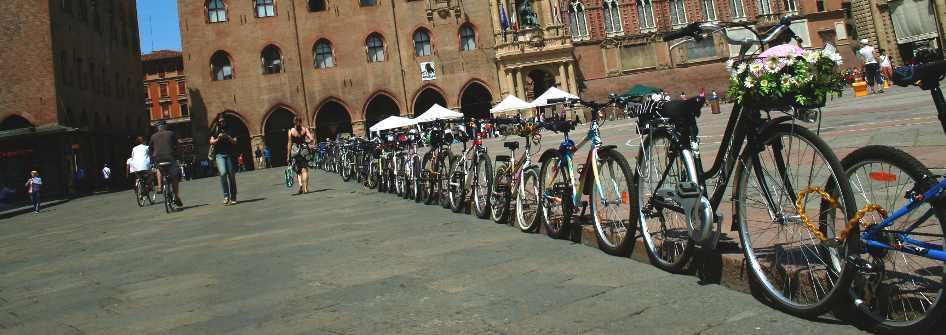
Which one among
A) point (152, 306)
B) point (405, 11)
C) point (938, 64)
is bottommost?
point (152, 306)

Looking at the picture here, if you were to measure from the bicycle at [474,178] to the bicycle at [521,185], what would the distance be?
0.29 metres

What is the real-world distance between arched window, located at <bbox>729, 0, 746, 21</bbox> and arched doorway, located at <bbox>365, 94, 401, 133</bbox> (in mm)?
23314

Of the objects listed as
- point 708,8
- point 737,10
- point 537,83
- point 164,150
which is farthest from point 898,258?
point 737,10

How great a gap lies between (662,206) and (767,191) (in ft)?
2.85

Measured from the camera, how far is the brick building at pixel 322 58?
4000 centimetres

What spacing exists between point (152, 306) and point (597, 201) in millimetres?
2900

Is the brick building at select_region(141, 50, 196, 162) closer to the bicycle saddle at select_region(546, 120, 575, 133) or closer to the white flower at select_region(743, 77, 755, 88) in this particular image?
the bicycle saddle at select_region(546, 120, 575, 133)

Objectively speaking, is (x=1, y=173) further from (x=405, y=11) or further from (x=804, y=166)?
(x=804, y=166)

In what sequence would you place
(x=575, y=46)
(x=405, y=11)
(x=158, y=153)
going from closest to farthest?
(x=158, y=153)
(x=405, y=11)
(x=575, y=46)

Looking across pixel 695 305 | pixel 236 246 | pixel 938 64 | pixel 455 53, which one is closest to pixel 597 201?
pixel 695 305

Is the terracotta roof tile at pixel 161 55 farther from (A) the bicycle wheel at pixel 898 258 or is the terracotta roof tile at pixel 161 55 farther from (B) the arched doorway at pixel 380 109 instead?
(A) the bicycle wheel at pixel 898 258

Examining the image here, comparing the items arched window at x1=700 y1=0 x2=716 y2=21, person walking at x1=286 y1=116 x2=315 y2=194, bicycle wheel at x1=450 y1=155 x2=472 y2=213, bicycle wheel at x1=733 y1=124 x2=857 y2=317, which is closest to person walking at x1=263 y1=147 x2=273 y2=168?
person walking at x1=286 y1=116 x2=315 y2=194

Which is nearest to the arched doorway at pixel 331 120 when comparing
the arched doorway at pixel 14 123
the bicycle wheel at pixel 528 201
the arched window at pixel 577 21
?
the arched window at pixel 577 21

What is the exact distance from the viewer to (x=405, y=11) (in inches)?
1635
